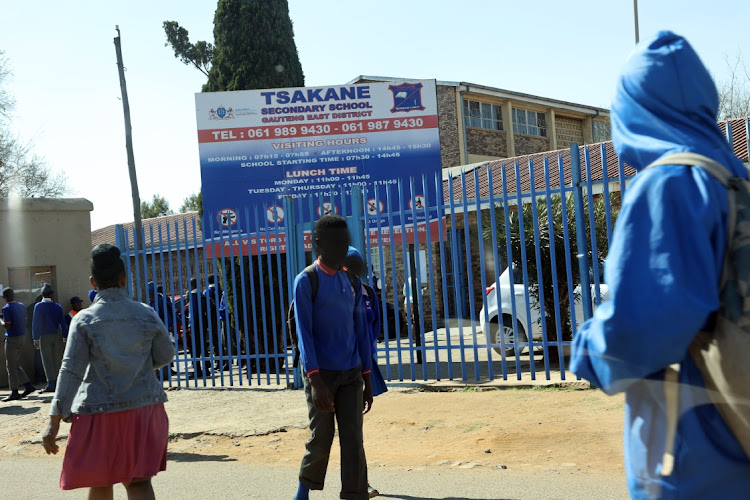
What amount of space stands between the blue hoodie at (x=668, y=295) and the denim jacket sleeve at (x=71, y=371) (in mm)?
2797

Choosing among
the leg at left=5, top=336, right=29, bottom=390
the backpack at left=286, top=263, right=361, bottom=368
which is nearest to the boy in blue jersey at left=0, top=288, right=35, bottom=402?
the leg at left=5, top=336, right=29, bottom=390

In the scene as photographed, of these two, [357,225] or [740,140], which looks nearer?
[357,225]

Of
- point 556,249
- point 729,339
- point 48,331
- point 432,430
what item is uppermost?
point 556,249

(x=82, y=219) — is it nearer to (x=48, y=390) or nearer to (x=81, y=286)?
(x=81, y=286)

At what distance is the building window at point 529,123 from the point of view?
105 feet

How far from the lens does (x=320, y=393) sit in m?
4.57

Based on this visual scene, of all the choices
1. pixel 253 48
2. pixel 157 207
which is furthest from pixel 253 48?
pixel 157 207

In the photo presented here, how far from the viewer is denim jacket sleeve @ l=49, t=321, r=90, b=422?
12.8ft

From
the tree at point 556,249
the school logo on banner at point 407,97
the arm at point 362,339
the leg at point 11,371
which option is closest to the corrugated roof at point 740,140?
the tree at point 556,249

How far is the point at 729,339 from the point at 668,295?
148 millimetres

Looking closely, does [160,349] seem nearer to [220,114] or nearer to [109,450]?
[109,450]

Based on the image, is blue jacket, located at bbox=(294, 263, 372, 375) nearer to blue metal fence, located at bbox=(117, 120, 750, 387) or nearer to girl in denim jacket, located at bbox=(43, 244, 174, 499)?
girl in denim jacket, located at bbox=(43, 244, 174, 499)

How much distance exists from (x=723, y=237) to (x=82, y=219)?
14996mm

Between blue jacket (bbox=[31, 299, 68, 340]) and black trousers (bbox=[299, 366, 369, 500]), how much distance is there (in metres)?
9.18
